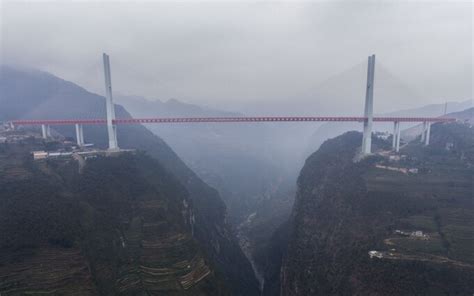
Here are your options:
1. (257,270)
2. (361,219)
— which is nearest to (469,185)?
(361,219)

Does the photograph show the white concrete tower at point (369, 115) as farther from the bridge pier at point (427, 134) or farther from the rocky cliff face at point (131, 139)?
the rocky cliff face at point (131, 139)

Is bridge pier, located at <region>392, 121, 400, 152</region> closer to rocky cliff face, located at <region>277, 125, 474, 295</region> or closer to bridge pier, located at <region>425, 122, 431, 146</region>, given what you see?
rocky cliff face, located at <region>277, 125, 474, 295</region>

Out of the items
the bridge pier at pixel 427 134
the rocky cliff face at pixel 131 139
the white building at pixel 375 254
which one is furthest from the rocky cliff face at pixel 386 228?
the rocky cliff face at pixel 131 139

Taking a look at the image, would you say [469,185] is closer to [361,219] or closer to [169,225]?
[361,219]

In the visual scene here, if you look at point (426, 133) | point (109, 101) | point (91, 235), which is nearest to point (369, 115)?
point (426, 133)

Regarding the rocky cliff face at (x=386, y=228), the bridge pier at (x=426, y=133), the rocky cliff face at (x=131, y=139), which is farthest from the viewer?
the bridge pier at (x=426, y=133)

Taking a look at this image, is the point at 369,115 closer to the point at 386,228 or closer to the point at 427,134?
the point at 427,134
